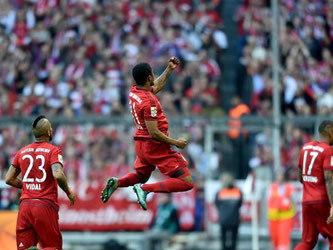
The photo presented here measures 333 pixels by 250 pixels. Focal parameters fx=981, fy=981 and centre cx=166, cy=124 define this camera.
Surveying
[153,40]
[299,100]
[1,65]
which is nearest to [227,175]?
[299,100]

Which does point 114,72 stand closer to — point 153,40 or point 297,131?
point 153,40

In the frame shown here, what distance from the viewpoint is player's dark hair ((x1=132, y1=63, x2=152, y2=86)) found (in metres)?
13.2

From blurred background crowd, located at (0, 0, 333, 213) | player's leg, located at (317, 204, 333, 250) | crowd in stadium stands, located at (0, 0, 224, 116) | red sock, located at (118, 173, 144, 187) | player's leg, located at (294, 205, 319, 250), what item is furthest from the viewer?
crowd in stadium stands, located at (0, 0, 224, 116)

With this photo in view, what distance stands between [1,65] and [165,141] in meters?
12.7

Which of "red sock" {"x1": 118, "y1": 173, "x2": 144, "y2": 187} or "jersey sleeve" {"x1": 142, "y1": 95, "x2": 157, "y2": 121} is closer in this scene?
"jersey sleeve" {"x1": 142, "y1": 95, "x2": 157, "y2": 121}

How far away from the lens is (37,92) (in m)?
23.9

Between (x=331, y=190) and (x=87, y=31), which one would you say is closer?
(x=331, y=190)

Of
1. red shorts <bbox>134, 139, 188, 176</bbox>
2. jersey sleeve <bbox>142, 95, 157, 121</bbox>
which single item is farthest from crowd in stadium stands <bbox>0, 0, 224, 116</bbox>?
jersey sleeve <bbox>142, 95, 157, 121</bbox>

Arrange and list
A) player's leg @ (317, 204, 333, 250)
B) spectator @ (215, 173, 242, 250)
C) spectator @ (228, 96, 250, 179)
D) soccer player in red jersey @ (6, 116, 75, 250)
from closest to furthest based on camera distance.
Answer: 1. soccer player in red jersey @ (6, 116, 75, 250)
2. player's leg @ (317, 204, 333, 250)
3. spectator @ (215, 173, 242, 250)
4. spectator @ (228, 96, 250, 179)

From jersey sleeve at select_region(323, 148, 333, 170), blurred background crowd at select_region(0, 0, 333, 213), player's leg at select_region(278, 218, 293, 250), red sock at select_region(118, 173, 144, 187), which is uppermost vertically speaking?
blurred background crowd at select_region(0, 0, 333, 213)

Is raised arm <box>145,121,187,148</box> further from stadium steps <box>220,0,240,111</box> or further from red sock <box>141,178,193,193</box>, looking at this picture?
stadium steps <box>220,0,240,111</box>

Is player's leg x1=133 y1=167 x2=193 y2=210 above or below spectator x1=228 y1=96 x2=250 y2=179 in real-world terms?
below

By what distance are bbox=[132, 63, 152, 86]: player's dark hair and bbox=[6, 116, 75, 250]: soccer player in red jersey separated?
138 centimetres

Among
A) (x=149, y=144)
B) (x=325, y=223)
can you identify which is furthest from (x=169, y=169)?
(x=325, y=223)
